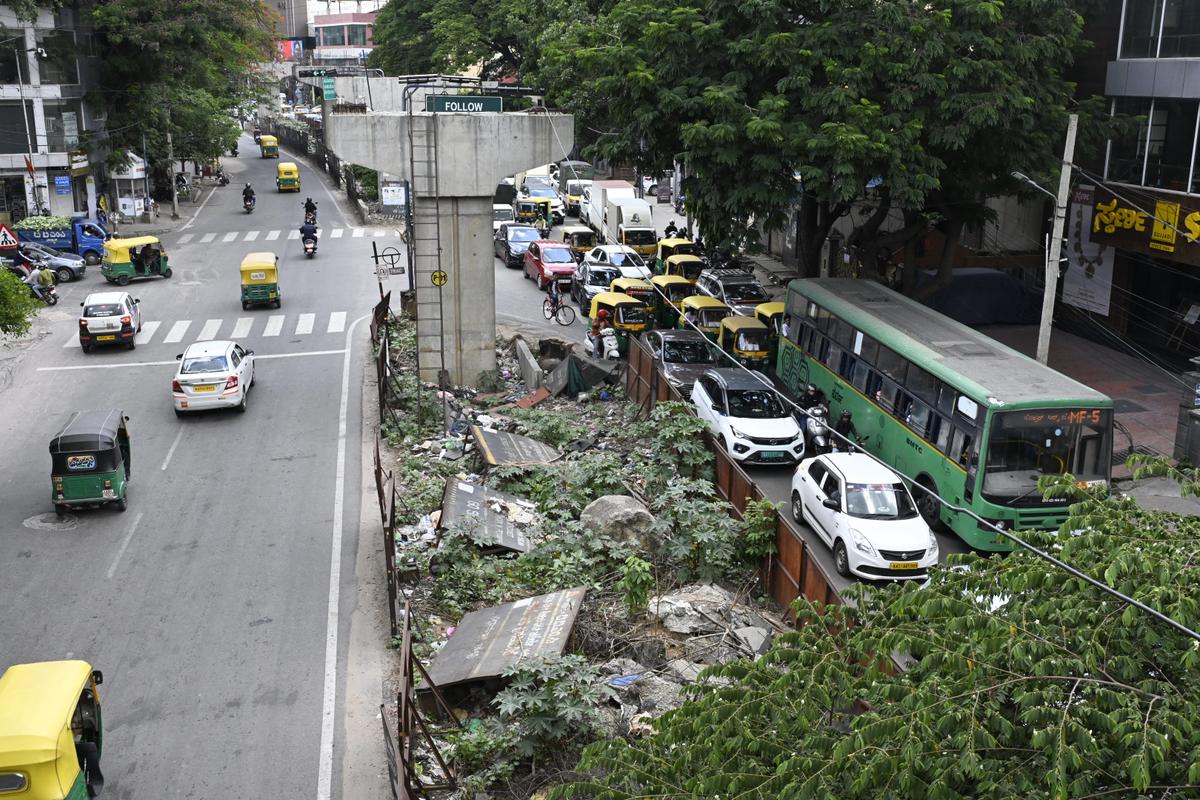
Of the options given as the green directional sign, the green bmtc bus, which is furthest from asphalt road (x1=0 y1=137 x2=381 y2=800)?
the green bmtc bus

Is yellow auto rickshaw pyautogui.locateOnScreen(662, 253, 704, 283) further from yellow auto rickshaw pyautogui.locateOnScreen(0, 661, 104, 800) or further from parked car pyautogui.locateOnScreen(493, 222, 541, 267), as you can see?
yellow auto rickshaw pyautogui.locateOnScreen(0, 661, 104, 800)

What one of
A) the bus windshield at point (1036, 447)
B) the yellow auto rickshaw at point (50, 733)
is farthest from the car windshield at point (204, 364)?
the bus windshield at point (1036, 447)

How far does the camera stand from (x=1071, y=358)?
30.4 meters

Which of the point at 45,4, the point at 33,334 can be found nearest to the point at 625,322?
the point at 33,334

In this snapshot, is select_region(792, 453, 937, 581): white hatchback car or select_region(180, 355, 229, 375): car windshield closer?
select_region(792, 453, 937, 581): white hatchback car

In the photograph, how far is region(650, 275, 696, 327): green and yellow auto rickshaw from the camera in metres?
33.7

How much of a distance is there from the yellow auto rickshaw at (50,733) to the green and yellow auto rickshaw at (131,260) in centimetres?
3216

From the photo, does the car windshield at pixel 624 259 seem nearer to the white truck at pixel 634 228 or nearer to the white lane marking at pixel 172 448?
the white truck at pixel 634 228

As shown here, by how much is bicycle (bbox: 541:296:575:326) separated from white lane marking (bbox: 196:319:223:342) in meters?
10.0

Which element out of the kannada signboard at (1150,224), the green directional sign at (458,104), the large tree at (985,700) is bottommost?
the large tree at (985,700)

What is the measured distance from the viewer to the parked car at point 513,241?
44.2 metres

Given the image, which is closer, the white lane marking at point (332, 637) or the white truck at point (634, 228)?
the white lane marking at point (332, 637)

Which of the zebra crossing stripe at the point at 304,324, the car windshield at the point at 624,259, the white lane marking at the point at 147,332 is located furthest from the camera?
the car windshield at the point at 624,259

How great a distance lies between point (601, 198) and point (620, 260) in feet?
34.8
